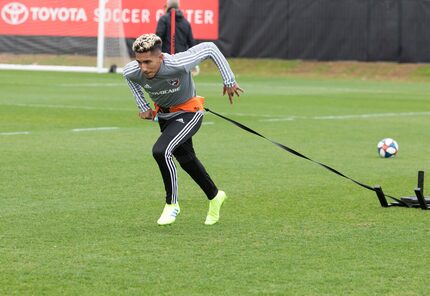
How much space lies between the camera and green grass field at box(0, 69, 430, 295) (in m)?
7.40

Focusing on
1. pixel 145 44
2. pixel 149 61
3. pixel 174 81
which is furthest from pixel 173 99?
pixel 145 44

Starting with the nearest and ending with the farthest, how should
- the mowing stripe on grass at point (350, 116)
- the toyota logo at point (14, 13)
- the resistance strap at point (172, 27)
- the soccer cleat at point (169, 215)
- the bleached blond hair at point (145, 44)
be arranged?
1. the bleached blond hair at point (145, 44)
2. the soccer cleat at point (169, 215)
3. the mowing stripe on grass at point (350, 116)
4. the resistance strap at point (172, 27)
5. the toyota logo at point (14, 13)

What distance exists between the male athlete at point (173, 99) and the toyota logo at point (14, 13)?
93.1 feet

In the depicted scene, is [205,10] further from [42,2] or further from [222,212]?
[222,212]

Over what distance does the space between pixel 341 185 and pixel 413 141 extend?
5473mm

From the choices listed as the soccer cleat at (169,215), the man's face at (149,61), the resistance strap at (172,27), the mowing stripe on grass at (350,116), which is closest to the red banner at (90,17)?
the resistance strap at (172,27)

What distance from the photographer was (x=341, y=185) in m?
12.3

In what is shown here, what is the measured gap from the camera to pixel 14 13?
37.8 meters

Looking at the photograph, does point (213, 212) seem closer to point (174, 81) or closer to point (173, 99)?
point (173, 99)

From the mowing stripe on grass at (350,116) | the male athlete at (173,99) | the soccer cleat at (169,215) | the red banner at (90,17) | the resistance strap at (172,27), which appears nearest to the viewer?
the male athlete at (173,99)

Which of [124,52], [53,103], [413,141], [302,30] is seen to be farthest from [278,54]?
[413,141]

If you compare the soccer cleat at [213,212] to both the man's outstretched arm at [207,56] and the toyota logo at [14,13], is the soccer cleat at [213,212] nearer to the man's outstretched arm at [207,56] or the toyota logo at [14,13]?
the man's outstretched arm at [207,56]

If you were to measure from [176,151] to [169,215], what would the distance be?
60 centimetres

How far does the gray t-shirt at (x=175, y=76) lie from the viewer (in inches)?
367
